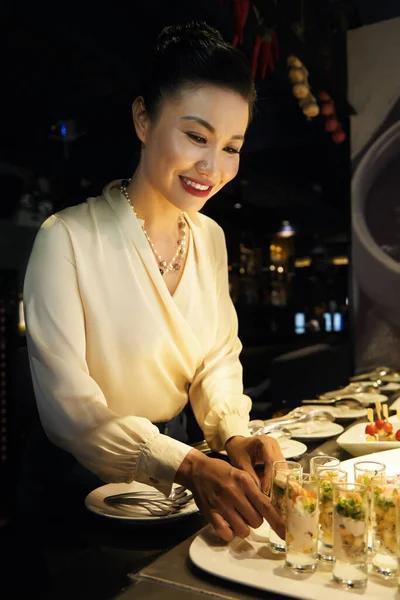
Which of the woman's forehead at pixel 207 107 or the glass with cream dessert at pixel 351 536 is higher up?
the woman's forehead at pixel 207 107


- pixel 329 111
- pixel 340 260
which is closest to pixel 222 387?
pixel 329 111

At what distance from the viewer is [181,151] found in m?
1.38

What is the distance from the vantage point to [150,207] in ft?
5.09

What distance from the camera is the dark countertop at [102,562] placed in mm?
811

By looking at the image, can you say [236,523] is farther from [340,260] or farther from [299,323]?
[340,260]

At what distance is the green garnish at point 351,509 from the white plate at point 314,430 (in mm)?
812

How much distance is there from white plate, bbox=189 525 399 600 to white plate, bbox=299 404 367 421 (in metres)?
1.08

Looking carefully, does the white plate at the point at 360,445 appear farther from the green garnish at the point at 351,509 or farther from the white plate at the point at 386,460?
the green garnish at the point at 351,509

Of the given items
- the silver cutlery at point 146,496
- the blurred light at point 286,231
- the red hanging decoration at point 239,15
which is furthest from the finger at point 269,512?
the blurred light at point 286,231

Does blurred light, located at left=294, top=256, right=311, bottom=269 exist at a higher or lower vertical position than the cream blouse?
higher

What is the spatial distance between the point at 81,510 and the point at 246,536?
36 centimetres

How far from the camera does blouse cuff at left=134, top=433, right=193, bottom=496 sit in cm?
109

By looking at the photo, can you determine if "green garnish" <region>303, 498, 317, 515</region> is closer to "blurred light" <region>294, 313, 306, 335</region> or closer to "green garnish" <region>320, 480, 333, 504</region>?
"green garnish" <region>320, 480, 333, 504</region>

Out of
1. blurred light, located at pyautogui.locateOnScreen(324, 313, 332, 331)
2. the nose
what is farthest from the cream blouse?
blurred light, located at pyautogui.locateOnScreen(324, 313, 332, 331)
